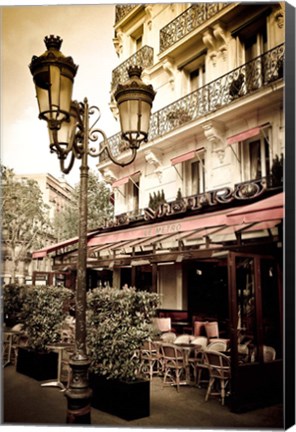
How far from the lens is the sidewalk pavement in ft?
12.0

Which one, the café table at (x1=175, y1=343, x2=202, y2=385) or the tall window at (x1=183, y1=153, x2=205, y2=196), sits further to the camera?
the tall window at (x1=183, y1=153, x2=205, y2=196)

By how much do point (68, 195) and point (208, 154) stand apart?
233cm

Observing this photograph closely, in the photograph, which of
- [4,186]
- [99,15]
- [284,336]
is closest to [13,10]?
[99,15]

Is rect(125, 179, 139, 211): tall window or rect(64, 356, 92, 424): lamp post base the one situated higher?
rect(125, 179, 139, 211): tall window

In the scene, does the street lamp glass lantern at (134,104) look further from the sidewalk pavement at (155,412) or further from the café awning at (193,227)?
the sidewalk pavement at (155,412)

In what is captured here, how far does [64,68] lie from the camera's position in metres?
2.92

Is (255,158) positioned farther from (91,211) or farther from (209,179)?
(91,211)

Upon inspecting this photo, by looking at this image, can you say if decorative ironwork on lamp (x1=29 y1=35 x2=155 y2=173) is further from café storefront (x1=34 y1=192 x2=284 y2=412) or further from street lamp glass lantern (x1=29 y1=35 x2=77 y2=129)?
café storefront (x1=34 y1=192 x2=284 y2=412)

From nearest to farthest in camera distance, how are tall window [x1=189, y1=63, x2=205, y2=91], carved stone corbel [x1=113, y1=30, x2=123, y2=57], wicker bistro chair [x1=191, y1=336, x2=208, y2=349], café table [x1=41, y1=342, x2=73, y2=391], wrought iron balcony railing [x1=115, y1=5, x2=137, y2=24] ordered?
wrought iron balcony railing [x1=115, y1=5, x2=137, y2=24]
carved stone corbel [x1=113, y1=30, x2=123, y2=57]
café table [x1=41, y1=342, x2=73, y2=391]
wicker bistro chair [x1=191, y1=336, x2=208, y2=349]
tall window [x1=189, y1=63, x2=205, y2=91]

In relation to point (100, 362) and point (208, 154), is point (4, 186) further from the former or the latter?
point (208, 154)

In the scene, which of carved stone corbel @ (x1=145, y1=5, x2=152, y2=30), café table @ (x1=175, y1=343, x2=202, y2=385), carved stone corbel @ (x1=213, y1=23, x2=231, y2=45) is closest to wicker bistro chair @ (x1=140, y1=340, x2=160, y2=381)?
café table @ (x1=175, y1=343, x2=202, y2=385)

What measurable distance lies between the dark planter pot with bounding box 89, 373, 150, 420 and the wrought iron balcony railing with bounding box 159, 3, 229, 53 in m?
4.07

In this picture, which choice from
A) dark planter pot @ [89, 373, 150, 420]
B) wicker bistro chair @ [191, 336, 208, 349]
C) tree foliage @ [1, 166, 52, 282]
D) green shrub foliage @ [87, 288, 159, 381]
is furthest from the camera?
wicker bistro chair @ [191, 336, 208, 349]

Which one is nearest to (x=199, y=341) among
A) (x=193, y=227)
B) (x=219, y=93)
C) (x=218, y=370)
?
(x=218, y=370)
